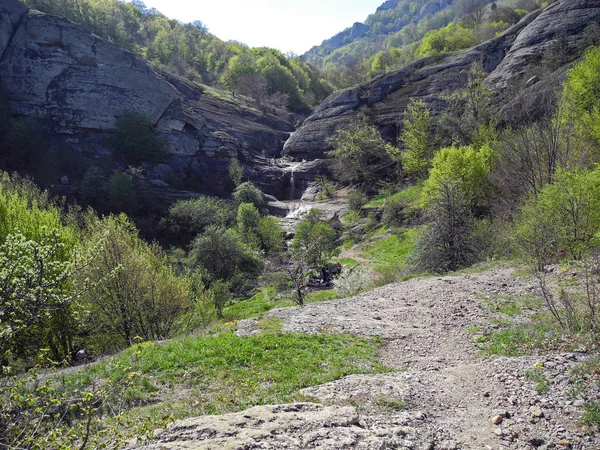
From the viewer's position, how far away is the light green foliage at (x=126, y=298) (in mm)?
13883

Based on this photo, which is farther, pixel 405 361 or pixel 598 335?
pixel 405 361

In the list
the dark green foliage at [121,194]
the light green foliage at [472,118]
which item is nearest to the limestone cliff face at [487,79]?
the light green foliage at [472,118]

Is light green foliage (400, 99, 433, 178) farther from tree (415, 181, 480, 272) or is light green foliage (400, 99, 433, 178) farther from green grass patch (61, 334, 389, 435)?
green grass patch (61, 334, 389, 435)

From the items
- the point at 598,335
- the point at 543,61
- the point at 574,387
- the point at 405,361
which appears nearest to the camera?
the point at 574,387

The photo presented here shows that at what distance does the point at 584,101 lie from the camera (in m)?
22.1

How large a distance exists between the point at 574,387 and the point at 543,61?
38.5 m

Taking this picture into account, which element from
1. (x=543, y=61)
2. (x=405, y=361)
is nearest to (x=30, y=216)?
(x=405, y=361)

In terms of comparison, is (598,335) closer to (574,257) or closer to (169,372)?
(574,257)

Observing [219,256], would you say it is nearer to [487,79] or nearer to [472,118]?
[472,118]

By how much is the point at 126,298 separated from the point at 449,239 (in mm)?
15223

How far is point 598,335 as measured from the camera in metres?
6.93

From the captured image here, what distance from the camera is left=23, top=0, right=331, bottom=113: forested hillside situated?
2687 inches

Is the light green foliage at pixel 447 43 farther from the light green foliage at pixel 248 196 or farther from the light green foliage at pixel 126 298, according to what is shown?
the light green foliage at pixel 126 298

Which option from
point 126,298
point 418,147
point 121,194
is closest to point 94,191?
point 121,194
